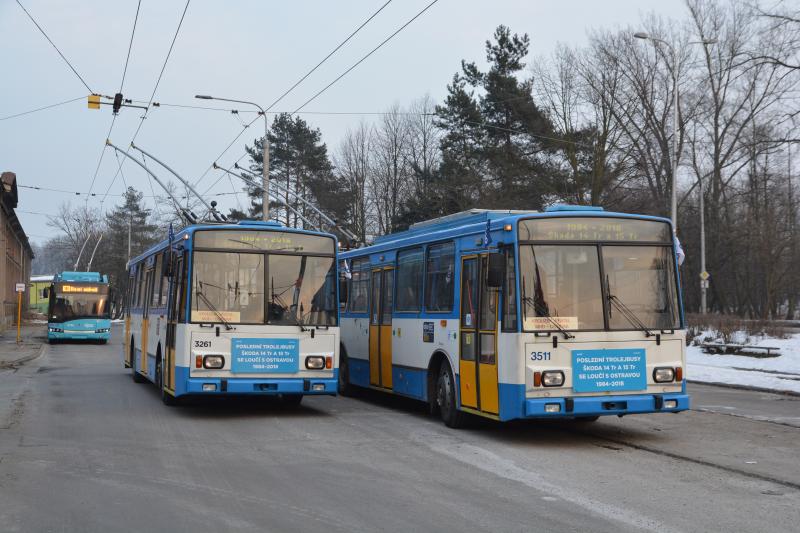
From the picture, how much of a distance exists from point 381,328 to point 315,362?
227 centimetres

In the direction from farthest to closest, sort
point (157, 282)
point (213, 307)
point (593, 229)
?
1. point (157, 282)
2. point (213, 307)
3. point (593, 229)

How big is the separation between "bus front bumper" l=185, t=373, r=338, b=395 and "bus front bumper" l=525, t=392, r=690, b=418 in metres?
3.98

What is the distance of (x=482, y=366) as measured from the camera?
1137cm

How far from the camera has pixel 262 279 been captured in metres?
13.5

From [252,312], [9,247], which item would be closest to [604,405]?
[252,312]

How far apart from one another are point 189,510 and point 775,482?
539 centimetres

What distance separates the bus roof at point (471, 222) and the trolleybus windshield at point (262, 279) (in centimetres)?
156

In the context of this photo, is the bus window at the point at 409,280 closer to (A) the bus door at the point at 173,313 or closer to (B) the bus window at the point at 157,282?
(A) the bus door at the point at 173,313

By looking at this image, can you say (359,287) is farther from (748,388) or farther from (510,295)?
(748,388)

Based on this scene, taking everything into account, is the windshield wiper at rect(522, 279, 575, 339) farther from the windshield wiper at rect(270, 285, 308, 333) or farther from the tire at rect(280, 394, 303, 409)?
the tire at rect(280, 394, 303, 409)

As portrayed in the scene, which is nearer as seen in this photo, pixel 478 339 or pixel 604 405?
pixel 604 405

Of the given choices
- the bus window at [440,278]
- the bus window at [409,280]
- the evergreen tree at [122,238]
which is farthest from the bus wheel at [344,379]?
the evergreen tree at [122,238]

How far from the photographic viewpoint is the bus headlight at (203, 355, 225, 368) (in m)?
12.9

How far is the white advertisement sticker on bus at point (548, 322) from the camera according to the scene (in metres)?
10.6
